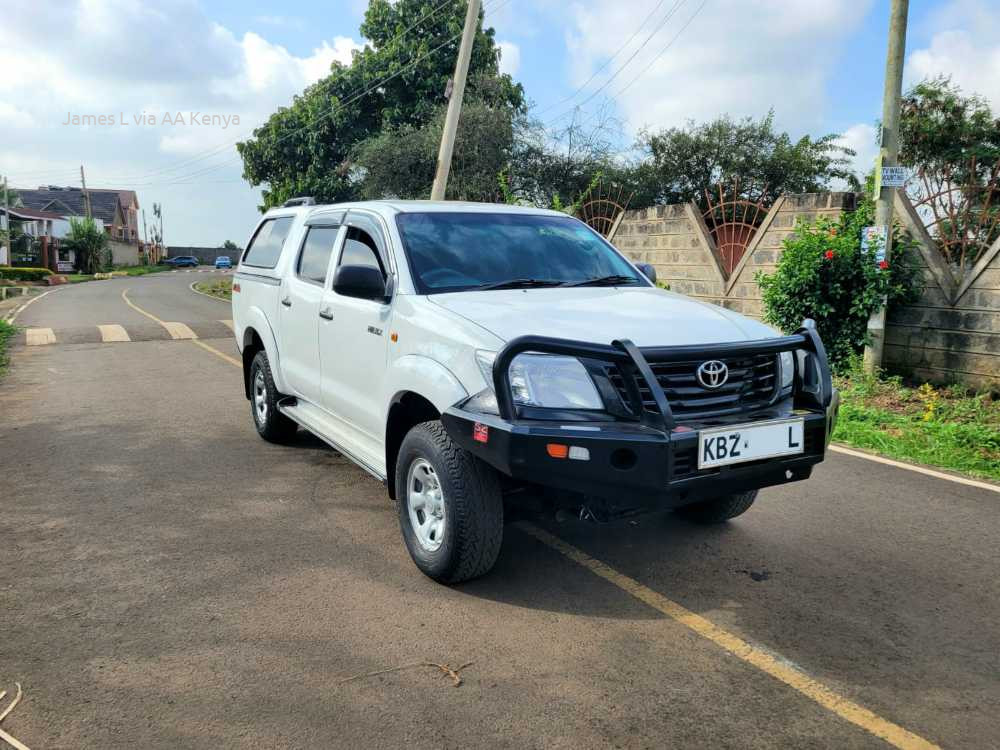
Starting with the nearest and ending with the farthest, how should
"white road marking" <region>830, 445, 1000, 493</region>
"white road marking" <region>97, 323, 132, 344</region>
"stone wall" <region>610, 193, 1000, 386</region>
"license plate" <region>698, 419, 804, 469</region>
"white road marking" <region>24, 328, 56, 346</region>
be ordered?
1. "license plate" <region>698, 419, 804, 469</region>
2. "white road marking" <region>830, 445, 1000, 493</region>
3. "stone wall" <region>610, 193, 1000, 386</region>
4. "white road marking" <region>24, 328, 56, 346</region>
5. "white road marking" <region>97, 323, 132, 344</region>

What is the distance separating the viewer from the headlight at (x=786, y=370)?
13.0ft

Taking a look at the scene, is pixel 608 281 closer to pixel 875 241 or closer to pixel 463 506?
pixel 463 506

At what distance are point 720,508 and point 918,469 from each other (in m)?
2.54

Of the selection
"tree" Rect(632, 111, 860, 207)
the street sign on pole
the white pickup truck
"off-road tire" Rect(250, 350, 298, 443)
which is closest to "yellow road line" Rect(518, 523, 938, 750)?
the white pickup truck

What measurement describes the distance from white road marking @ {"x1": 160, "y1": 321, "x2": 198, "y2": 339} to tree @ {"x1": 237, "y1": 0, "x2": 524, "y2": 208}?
14.9 metres

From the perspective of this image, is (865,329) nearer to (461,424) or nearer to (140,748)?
(461,424)

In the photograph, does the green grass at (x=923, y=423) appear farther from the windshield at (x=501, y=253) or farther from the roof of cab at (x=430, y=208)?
the roof of cab at (x=430, y=208)

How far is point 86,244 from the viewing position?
60.4 meters

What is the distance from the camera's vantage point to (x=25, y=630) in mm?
3467

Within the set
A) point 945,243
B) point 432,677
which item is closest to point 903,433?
point 945,243

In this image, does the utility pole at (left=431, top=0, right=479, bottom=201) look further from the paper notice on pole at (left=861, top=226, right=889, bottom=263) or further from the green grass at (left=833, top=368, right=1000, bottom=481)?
the green grass at (left=833, top=368, right=1000, bottom=481)

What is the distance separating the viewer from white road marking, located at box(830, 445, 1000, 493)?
5.92m

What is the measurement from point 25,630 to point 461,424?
2.04 metres

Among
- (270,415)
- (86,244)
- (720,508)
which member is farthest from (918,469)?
(86,244)
